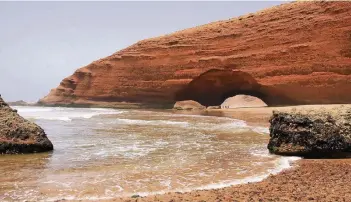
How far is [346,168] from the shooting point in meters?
7.90

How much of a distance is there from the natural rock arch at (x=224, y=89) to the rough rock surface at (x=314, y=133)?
2968cm

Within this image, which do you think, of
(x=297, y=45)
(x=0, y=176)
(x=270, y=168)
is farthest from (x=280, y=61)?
(x=0, y=176)

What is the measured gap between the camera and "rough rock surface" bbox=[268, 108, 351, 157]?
9688 mm

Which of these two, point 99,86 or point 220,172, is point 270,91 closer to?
point 99,86

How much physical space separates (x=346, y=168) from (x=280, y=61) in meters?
34.6

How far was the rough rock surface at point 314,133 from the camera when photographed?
9.69 m

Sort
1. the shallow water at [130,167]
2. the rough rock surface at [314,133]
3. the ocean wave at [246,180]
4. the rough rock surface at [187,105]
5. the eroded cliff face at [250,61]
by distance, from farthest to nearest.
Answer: the rough rock surface at [187,105] → the eroded cliff face at [250,61] → the rough rock surface at [314,133] → the shallow water at [130,167] → the ocean wave at [246,180]

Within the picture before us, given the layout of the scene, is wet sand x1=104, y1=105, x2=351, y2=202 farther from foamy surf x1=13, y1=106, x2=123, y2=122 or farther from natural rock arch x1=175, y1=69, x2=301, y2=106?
natural rock arch x1=175, y1=69, x2=301, y2=106

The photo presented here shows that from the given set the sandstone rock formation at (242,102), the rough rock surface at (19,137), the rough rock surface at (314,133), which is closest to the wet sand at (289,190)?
the rough rock surface at (314,133)

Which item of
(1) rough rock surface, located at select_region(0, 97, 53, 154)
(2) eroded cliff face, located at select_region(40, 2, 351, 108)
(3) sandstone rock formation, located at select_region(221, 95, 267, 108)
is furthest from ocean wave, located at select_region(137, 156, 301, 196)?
(3) sandstone rock formation, located at select_region(221, 95, 267, 108)

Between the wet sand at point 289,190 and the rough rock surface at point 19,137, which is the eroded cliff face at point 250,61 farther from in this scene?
the rough rock surface at point 19,137

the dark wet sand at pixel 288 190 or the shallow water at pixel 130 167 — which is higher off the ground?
the dark wet sand at pixel 288 190

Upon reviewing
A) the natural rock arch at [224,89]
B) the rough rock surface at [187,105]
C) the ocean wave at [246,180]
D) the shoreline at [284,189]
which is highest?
the natural rock arch at [224,89]

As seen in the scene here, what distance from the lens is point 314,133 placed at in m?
9.84
